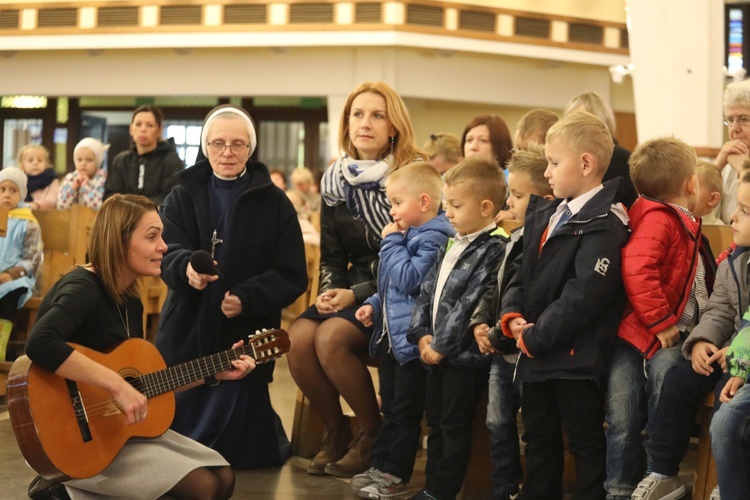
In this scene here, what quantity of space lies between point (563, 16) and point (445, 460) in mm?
12148

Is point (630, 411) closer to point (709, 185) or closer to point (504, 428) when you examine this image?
point (504, 428)

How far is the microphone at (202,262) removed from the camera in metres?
4.05

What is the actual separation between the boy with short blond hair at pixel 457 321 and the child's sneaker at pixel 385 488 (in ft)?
0.49

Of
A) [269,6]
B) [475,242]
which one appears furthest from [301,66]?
[475,242]

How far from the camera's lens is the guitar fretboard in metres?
3.44

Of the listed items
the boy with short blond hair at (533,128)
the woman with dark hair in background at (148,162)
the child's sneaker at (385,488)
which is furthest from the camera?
the woman with dark hair in background at (148,162)

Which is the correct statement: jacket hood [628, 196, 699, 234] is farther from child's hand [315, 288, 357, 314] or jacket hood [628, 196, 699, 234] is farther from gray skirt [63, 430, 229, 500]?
gray skirt [63, 430, 229, 500]

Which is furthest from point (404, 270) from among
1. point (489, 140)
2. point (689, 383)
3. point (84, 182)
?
point (84, 182)

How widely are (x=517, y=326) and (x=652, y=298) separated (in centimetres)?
44

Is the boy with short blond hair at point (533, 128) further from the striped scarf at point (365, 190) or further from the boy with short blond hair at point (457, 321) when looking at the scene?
the boy with short blond hair at point (457, 321)

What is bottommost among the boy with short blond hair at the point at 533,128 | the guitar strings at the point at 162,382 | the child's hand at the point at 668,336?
the guitar strings at the point at 162,382

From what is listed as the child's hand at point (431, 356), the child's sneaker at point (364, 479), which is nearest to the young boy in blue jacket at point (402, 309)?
the child's sneaker at point (364, 479)

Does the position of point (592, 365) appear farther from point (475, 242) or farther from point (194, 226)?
point (194, 226)

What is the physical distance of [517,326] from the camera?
3.39 meters
